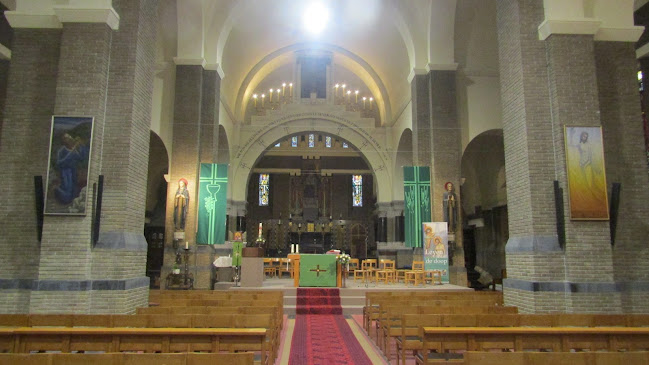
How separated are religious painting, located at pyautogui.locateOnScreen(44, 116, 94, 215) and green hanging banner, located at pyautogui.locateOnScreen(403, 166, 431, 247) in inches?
371

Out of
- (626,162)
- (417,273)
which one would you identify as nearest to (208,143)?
(417,273)

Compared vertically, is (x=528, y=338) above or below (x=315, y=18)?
below

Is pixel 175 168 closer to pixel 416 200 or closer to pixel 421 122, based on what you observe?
pixel 416 200

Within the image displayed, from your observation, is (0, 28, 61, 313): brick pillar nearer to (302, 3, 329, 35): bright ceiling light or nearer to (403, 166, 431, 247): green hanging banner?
(403, 166, 431, 247): green hanging banner

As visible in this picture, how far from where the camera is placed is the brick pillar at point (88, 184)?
7.30m

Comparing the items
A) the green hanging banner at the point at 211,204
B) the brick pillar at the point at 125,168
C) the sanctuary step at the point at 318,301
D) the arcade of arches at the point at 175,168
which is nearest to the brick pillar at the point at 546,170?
the arcade of arches at the point at 175,168

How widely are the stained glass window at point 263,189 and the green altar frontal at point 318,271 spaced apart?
51.8ft

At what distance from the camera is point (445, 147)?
14.8m

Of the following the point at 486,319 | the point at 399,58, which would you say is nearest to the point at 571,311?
the point at 486,319

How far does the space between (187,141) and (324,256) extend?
5.62 metres

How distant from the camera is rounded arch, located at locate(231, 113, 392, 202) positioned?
Result: 69.4ft

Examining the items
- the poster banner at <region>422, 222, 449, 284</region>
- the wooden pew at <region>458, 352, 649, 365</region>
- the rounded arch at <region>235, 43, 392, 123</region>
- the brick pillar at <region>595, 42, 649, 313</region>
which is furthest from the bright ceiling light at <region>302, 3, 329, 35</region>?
the wooden pew at <region>458, 352, 649, 365</region>

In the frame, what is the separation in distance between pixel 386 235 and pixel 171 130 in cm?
1126

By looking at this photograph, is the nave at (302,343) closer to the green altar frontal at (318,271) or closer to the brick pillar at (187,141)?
the green altar frontal at (318,271)
